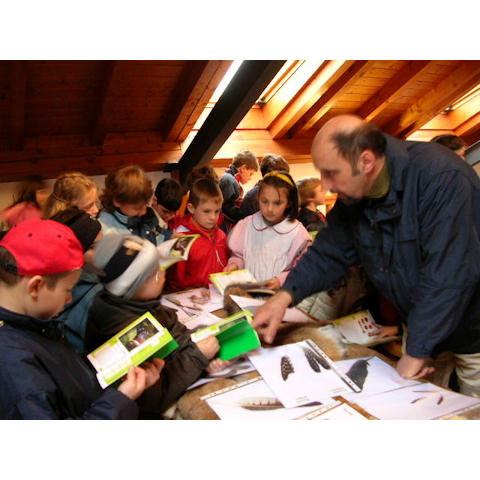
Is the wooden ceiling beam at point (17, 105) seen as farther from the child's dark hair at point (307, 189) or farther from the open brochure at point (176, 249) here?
the child's dark hair at point (307, 189)

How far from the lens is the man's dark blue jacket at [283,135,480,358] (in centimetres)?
103

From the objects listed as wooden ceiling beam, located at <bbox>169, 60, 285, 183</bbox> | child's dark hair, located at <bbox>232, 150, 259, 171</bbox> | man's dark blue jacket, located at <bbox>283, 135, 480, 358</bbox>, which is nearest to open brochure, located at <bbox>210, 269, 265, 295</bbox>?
man's dark blue jacket, located at <bbox>283, 135, 480, 358</bbox>

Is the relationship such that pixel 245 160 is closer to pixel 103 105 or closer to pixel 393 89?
pixel 103 105

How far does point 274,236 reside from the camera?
2.33 m

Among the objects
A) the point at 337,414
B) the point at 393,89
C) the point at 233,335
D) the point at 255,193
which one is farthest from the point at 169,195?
the point at 393,89

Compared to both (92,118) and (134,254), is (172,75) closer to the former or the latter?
(92,118)

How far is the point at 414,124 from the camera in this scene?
4711mm

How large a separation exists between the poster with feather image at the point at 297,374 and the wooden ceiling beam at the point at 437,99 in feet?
12.8

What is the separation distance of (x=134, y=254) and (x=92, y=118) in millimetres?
2947

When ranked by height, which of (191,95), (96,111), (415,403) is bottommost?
(415,403)

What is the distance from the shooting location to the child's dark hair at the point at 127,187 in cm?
218

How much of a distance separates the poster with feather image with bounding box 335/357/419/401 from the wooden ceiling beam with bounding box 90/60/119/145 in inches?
110

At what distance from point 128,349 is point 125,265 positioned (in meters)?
0.29

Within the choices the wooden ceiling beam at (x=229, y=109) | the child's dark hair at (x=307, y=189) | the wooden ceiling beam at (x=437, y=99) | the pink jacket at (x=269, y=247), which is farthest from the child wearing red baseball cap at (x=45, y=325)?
the wooden ceiling beam at (x=437, y=99)
